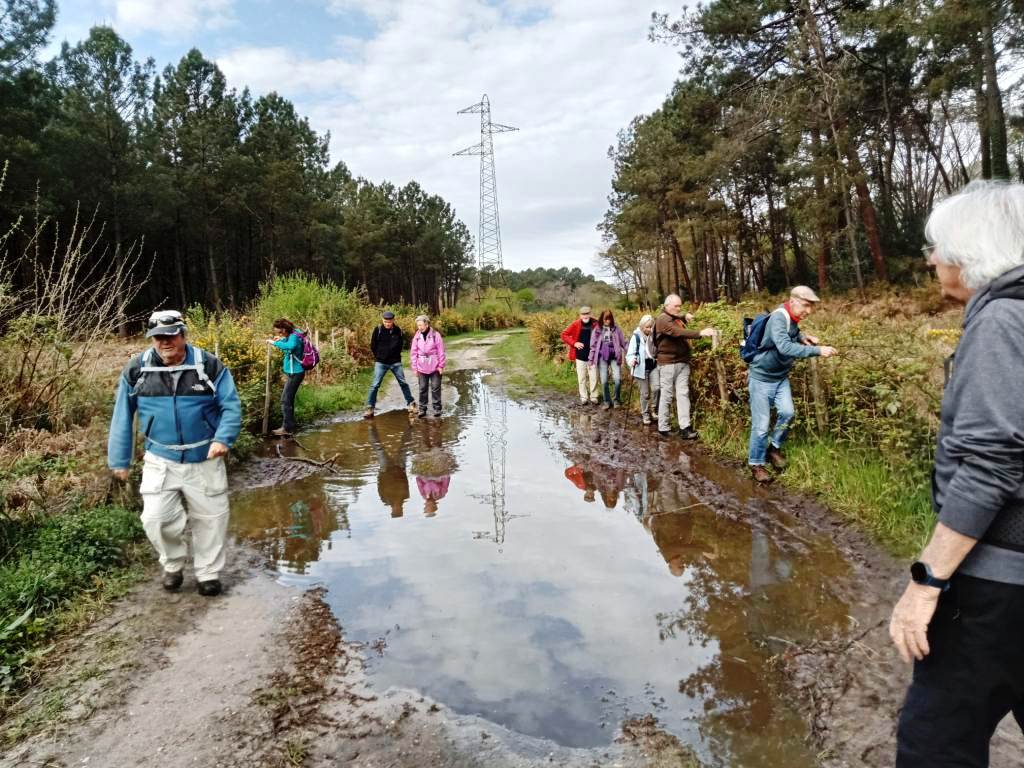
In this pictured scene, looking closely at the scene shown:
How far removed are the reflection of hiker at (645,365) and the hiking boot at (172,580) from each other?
6785 millimetres

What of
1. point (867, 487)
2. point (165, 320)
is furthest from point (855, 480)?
point (165, 320)

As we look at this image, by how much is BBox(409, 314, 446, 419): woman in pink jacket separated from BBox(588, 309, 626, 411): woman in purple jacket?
2.88 meters

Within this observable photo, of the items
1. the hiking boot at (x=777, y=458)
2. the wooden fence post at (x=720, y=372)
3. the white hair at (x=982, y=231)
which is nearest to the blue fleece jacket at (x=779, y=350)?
the hiking boot at (x=777, y=458)

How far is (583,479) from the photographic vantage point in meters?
7.29

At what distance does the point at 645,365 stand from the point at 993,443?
830 cm

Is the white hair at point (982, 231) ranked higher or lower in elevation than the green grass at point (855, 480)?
higher

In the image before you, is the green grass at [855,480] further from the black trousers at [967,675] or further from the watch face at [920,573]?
the watch face at [920,573]

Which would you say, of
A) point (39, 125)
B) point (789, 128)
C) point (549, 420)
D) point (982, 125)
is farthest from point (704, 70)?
point (39, 125)

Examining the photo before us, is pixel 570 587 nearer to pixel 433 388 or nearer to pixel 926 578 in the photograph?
pixel 926 578

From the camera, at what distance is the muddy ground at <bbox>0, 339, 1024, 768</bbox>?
2.75 m

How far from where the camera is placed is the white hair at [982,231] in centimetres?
155

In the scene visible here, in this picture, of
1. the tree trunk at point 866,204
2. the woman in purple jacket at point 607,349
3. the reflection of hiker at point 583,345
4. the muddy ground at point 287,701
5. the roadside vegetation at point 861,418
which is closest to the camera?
the muddy ground at point 287,701

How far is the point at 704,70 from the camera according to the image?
2139 centimetres

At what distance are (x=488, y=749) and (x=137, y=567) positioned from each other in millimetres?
3513
